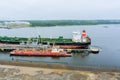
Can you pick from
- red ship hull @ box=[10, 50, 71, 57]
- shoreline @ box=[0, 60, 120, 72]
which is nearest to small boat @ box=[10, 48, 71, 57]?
red ship hull @ box=[10, 50, 71, 57]

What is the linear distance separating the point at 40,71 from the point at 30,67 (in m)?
2.58

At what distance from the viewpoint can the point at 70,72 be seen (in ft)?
91.9

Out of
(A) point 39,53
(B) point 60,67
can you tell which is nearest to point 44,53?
(A) point 39,53

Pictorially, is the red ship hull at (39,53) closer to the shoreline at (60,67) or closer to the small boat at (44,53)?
the small boat at (44,53)

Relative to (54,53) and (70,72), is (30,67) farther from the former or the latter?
(54,53)

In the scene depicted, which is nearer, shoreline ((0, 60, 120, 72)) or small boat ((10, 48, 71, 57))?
shoreline ((0, 60, 120, 72))

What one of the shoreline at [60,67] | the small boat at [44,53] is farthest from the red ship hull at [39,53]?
the shoreline at [60,67]

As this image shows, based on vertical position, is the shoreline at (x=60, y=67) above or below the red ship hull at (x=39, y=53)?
above

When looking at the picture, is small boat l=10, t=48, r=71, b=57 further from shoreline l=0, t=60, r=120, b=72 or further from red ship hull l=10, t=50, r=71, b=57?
shoreline l=0, t=60, r=120, b=72

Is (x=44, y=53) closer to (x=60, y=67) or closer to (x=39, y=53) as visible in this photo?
(x=39, y=53)

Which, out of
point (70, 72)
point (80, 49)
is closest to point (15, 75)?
point (70, 72)

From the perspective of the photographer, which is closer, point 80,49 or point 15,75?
point 15,75

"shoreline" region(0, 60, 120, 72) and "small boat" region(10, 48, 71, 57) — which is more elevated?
"shoreline" region(0, 60, 120, 72)

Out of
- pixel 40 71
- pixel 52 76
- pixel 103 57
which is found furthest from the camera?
pixel 103 57
